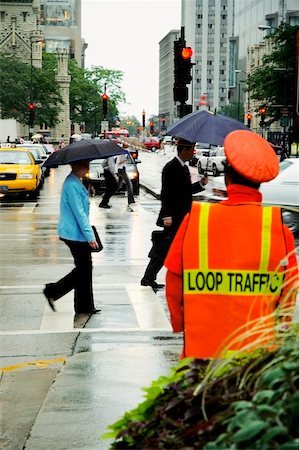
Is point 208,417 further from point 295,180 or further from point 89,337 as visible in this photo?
point 295,180

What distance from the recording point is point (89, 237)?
10195 millimetres

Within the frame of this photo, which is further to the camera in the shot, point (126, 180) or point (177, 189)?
point (126, 180)

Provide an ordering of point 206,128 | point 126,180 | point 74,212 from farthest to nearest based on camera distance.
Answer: point 126,180
point 74,212
point 206,128

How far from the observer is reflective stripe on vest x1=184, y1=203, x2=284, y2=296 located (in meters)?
3.97

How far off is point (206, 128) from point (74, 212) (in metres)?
2.06

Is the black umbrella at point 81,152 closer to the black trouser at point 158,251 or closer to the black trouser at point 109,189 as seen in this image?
the black trouser at point 158,251

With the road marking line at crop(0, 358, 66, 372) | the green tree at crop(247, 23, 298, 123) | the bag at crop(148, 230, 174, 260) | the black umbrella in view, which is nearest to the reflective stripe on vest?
the road marking line at crop(0, 358, 66, 372)

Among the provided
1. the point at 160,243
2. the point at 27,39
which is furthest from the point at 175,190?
the point at 27,39

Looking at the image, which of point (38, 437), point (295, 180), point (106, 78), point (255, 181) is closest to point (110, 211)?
point (295, 180)

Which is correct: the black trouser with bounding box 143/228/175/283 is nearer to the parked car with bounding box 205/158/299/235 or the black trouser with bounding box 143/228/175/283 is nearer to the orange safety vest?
the parked car with bounding box 205/158/299/235

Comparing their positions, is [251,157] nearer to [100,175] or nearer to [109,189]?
[109,189]

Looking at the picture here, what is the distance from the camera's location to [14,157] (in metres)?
31.9

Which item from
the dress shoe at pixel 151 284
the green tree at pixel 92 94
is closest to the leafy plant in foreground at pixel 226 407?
the dress shoe at pixel 151 284

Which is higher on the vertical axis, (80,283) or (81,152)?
(81,152)
